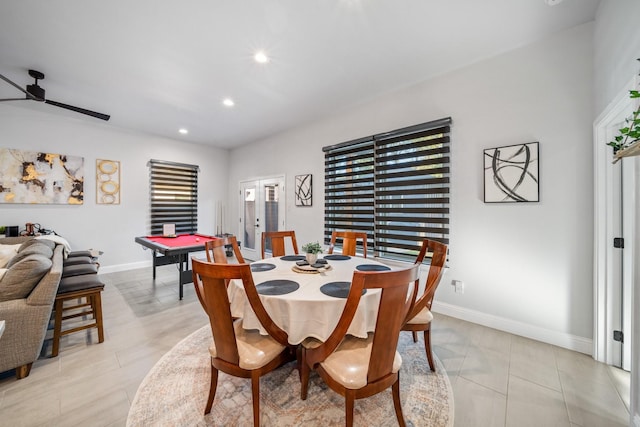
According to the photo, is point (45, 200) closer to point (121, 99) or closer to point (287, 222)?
point (121, 99)

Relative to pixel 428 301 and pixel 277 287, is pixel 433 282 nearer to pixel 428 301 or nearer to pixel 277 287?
pixel 428 301

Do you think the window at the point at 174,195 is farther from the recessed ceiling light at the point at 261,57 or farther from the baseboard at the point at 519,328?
the baseboard at the point at 519,328

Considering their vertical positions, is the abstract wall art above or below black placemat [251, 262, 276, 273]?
above

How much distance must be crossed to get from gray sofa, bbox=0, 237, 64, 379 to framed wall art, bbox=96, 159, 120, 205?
3.35 metres

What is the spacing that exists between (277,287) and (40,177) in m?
5.29

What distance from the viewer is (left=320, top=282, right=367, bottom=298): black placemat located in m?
1.56

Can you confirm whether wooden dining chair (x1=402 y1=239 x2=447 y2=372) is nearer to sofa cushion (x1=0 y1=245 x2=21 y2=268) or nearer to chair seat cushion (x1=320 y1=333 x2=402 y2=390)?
chair seat cushion (x1=320 y1=333 x2=402 y2=390)

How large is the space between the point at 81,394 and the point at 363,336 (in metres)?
2.07

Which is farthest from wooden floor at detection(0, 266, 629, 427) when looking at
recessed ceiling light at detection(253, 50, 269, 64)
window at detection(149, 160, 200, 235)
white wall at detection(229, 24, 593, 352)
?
window at detection(149, 160, 200, 235)

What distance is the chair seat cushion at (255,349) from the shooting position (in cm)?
138

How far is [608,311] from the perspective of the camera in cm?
202

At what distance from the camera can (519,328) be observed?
2.49 metres

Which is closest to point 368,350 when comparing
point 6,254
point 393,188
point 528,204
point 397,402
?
point 397,402

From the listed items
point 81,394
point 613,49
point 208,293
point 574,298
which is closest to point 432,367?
point 574,298
